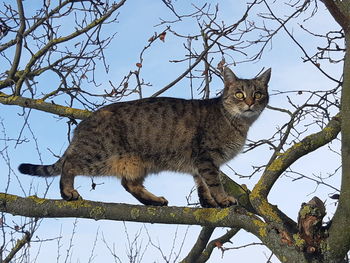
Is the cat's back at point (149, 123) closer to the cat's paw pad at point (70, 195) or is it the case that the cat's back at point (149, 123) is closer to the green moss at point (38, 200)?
the cat's paw pad at point (70, 195)

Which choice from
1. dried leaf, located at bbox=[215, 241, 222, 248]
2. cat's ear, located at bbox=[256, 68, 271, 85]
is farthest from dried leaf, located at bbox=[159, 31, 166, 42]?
dried leaf, located at bbox=[215, 241, 222, 248]

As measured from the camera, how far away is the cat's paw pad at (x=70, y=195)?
495cm

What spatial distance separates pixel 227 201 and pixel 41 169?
2.05 m

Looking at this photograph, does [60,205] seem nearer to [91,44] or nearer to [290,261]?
[290,261]

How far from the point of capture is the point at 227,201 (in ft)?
17.4

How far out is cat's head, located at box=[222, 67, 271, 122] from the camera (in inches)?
241

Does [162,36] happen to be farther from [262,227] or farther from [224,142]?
[262,227]

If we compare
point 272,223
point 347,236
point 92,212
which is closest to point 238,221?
point 272,223

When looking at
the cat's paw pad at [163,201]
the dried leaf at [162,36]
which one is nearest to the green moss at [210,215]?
the cat's paw pad at [163,201]

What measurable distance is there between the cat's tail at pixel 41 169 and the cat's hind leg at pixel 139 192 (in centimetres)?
76

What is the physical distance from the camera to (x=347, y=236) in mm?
3896

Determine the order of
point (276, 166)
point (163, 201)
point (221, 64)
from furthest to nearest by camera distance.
Result: point (221, 64) → point (163, 201) → point (276, 166)

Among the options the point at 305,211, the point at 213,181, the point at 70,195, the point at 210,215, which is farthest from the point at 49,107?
the point at 305,211

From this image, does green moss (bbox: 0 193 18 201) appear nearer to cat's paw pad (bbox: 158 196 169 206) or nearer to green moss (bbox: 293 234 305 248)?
cat's paw pad (bbox: 158 196 169 206)
